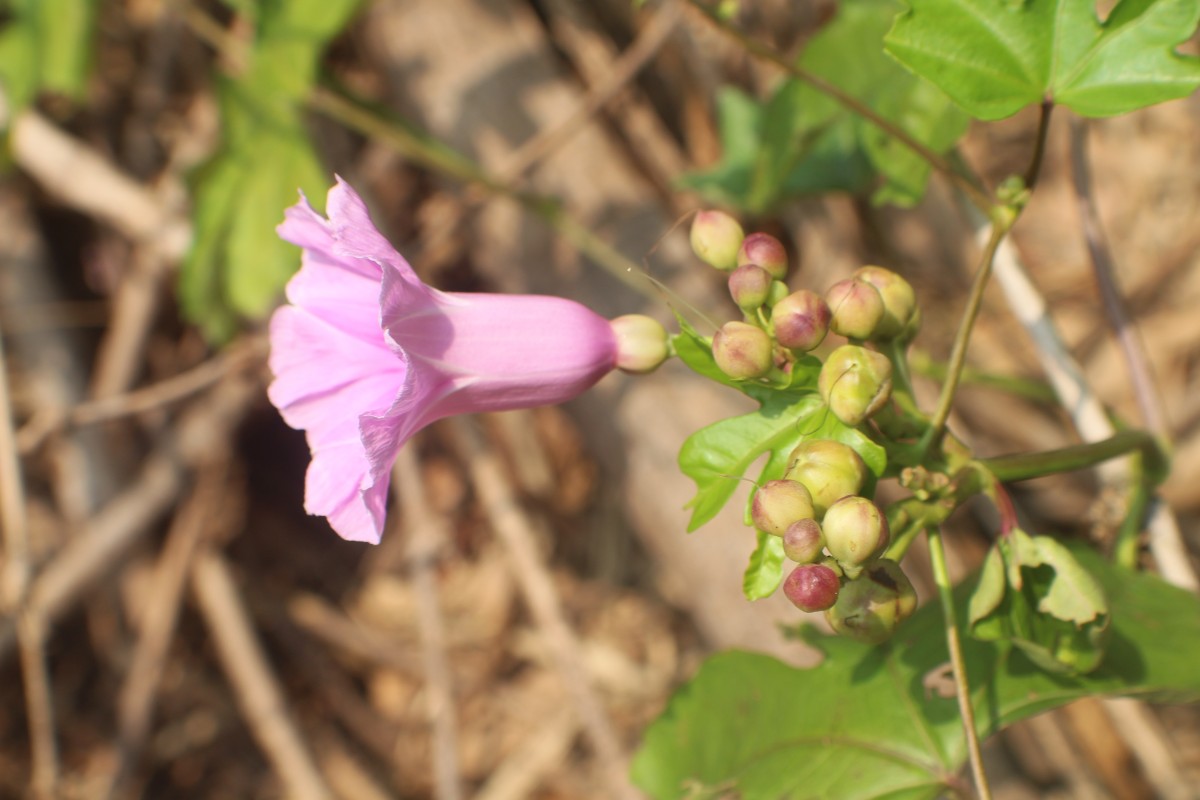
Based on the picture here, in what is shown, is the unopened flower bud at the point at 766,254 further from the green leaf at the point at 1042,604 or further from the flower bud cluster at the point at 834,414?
the green leaf at the point at 1042,604

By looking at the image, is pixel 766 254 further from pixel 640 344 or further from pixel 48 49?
pixel 48 49

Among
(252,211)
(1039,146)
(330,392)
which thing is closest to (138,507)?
(252,211)

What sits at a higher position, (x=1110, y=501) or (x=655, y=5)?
(x=655, y=5)

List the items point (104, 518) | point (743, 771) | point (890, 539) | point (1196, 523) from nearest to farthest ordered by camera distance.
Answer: point (890, 539), point (743, 771), point (1196, 523), point (104, 518)

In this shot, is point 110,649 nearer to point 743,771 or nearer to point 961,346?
point 743,771

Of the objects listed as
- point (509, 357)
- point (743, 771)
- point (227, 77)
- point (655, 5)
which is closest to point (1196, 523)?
point (743, 771)

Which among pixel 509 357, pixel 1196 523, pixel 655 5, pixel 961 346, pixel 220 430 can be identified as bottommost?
pixel 1196 523
